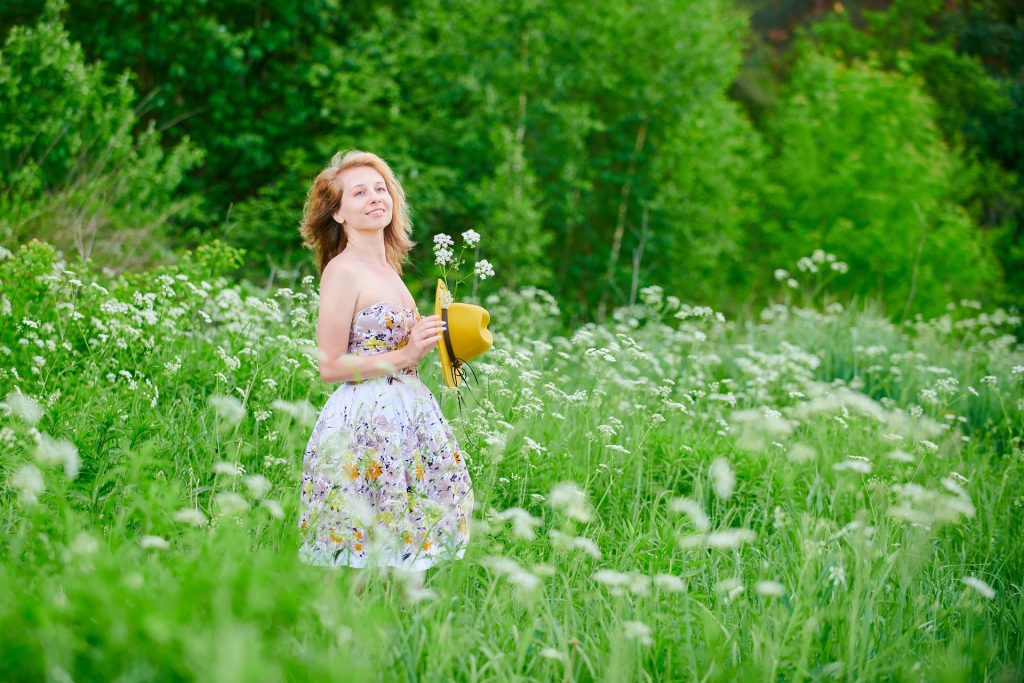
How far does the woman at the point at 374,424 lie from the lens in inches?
113

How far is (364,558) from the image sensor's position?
2.87 meters

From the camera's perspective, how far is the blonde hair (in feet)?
11.1

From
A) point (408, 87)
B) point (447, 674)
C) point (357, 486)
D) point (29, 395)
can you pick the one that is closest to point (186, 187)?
point (408, 87)

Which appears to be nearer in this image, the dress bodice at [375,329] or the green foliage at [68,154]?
the dress bodice at [375,329]

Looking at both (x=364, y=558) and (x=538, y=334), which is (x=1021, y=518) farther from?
(x=538, y=334)

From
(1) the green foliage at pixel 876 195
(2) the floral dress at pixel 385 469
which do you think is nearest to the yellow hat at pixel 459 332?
(2) the floral dress at pixel 385 469

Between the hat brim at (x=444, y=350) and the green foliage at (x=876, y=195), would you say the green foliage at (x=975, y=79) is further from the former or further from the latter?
the hat brim at (x=444, y=350)

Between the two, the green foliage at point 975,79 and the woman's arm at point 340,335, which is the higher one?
the green foliage at point 975,79

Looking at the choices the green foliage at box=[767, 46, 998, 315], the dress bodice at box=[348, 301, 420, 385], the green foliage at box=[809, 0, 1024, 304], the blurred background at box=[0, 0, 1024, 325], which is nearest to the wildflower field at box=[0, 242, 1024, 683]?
the dress bodice at box=[348, 301, 420, 385]

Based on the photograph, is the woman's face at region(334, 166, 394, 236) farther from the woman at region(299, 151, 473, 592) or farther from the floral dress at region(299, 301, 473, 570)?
the floral dress at region(299, 301, 473, 570)

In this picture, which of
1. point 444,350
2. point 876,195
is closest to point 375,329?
point 444,350

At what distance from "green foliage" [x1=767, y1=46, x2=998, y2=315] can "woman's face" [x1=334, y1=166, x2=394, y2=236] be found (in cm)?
1191

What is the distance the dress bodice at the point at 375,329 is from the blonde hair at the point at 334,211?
0.48 metres

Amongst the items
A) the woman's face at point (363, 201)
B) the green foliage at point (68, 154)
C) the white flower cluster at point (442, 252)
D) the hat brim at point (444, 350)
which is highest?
the green foliage at point (68, 154)
